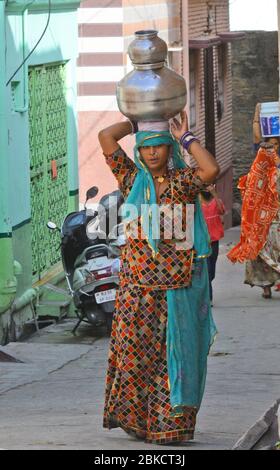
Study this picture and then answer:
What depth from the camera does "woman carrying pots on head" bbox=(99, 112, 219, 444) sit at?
286 inches

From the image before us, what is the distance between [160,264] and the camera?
7.32 meters

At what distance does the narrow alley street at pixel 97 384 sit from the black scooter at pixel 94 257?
325 millimetres

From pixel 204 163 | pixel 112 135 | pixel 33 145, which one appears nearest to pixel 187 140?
pixel 204 163

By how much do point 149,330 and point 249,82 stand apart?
20.1 metres

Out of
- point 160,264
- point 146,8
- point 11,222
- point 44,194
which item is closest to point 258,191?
point 44,194

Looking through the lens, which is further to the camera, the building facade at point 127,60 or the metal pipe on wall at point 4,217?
the building facade at point 127,60

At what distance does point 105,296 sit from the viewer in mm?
12242

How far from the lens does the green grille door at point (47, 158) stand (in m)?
13.6

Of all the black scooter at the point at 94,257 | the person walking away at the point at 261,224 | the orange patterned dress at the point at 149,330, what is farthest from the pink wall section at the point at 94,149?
the orange patterned dress at the point at 149,330

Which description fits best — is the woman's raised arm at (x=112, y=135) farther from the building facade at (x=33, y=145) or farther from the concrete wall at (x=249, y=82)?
the concrete wall at (x=249, y=82)

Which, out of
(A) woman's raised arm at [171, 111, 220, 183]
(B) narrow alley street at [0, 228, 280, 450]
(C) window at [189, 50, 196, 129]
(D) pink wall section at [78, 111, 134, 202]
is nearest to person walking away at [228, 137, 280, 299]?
(B) narrow alley street at [0, 228, 280, 450]

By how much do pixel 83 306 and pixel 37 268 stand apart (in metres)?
1.40

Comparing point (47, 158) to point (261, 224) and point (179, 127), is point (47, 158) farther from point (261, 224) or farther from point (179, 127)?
point (179, 127)

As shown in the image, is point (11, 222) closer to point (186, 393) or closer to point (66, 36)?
point (66, 36)
